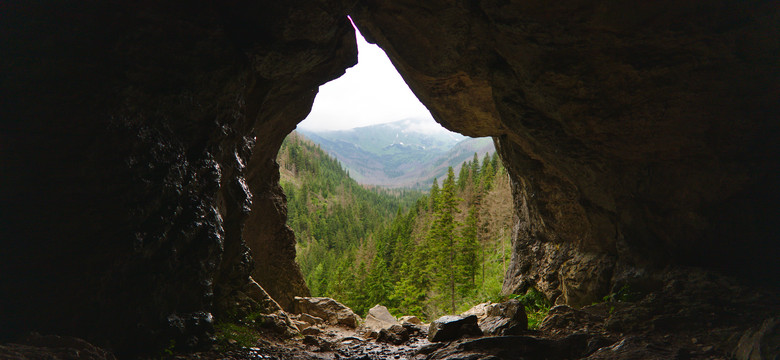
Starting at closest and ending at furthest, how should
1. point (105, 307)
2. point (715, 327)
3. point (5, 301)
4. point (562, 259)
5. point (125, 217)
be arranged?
1. point (5, 301)
2. point (105, 307)
3. point (125, 217)
4. point (715, 327)
5. point (562, 259)

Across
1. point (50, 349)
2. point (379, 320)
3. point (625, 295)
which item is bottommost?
point (379, 320)

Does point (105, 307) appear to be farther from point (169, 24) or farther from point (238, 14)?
point (238, 14)

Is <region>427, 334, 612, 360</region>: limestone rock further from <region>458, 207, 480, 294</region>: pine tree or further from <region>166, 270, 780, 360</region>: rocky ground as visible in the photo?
<region>458, 207, 480, 294</region>: pine tree

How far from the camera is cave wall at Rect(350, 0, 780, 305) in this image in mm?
6805

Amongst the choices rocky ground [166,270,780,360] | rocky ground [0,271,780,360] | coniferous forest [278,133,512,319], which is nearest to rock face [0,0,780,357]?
rocky ground [0,271,780,360]

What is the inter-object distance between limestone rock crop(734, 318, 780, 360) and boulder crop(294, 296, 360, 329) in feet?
38.2

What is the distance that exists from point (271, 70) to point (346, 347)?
24.0 ft

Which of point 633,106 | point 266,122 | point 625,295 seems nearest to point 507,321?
point 625,295

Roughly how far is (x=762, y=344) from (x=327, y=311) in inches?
504

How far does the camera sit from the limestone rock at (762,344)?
427cm

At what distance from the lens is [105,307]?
5320 mm

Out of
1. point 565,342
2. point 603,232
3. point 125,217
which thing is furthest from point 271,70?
point 603,232

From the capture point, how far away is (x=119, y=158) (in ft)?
19.3

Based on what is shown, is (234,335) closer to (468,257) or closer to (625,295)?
(625,295)
